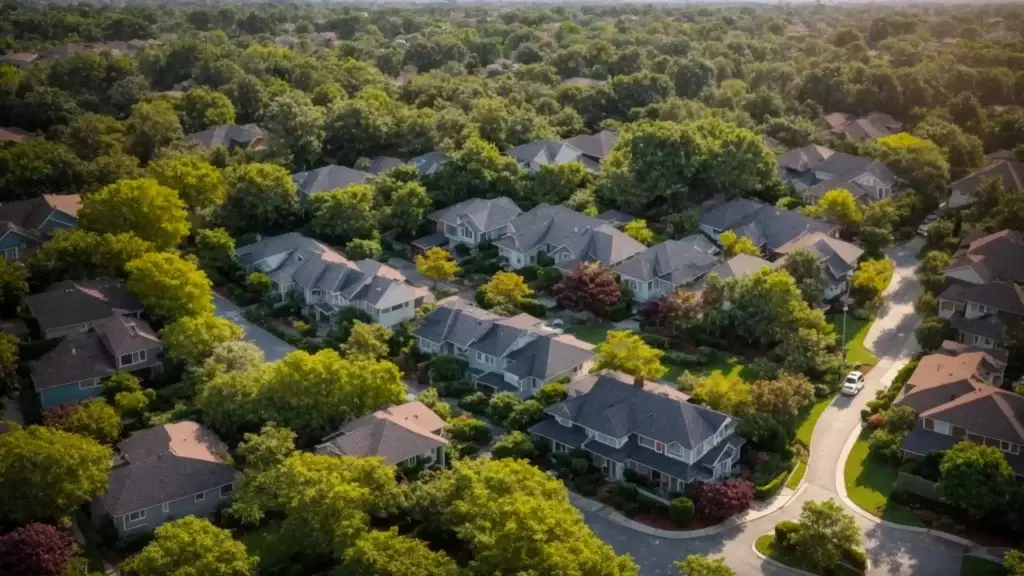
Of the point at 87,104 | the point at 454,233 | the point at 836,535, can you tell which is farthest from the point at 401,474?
the point at 87,104

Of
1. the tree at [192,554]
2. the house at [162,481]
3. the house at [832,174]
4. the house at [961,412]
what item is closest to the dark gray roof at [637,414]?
the house at [961,412]

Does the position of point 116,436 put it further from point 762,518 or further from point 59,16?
point 59,16

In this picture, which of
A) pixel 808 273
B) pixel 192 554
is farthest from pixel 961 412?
pixel 192 554

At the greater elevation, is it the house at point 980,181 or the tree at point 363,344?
the house at point 980,181

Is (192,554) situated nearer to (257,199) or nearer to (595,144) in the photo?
(257,199)

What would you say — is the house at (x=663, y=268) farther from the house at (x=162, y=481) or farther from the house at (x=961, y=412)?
the house at (x=162, y=481)
